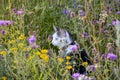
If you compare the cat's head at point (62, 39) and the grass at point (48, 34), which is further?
the cat's head at point (62, 39)

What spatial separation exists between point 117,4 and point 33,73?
1.50 m

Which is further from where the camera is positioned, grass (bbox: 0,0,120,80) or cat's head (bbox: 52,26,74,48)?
cat's head (bbox: 52,26,74,48)

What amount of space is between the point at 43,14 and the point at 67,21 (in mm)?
348

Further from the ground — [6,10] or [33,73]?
[6,10]

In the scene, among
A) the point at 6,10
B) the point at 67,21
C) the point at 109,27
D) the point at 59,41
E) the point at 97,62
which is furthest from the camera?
the point at 6,10

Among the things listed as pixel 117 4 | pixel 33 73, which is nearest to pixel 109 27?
pixel 117 4

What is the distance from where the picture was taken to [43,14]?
13.3 ft

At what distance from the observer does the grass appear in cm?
267

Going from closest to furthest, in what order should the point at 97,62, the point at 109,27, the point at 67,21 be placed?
the point at 97,62, the point at 109,27, the point at 67,21

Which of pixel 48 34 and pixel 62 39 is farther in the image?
pixel 48 34

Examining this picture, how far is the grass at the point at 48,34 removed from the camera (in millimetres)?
2670

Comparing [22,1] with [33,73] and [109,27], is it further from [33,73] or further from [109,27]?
[33,73]

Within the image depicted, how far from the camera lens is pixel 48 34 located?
3828mm

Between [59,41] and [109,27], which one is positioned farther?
[109,27]
